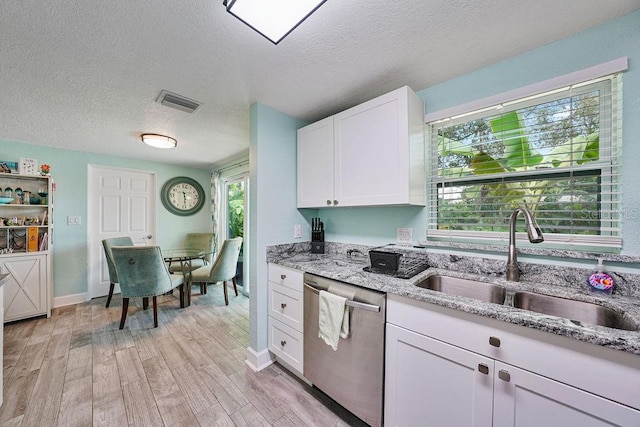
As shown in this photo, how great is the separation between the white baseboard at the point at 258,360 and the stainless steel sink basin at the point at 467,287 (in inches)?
55.6

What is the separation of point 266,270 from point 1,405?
71.5 inches

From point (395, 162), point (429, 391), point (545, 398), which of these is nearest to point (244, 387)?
point (429, 391)

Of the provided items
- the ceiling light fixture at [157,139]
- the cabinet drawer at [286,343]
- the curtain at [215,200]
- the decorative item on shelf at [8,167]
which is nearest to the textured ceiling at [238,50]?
the ceiling light fixture at [157,139]

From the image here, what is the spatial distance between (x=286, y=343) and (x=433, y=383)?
3.61 ft

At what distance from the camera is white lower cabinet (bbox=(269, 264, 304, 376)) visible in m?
1.71

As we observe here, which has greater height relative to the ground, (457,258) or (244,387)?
(457,258)

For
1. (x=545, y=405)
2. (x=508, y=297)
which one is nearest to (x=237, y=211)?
(x=508, y=297)

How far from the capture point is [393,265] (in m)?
1.47

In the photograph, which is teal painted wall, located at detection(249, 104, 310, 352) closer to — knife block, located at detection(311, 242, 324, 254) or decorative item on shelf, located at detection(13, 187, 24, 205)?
knife block, located at detection(311, 242, 324, 254)

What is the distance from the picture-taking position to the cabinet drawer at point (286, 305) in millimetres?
1716

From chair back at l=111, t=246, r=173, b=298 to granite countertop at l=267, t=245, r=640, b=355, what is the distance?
1.51m

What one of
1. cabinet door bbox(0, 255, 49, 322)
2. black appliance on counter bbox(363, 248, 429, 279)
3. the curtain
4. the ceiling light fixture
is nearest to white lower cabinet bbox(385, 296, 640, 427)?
black appliance on counter bbox(363, 248, 429, 279)

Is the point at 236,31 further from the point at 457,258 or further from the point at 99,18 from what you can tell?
the point at 457,258

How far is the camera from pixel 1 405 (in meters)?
1.49
